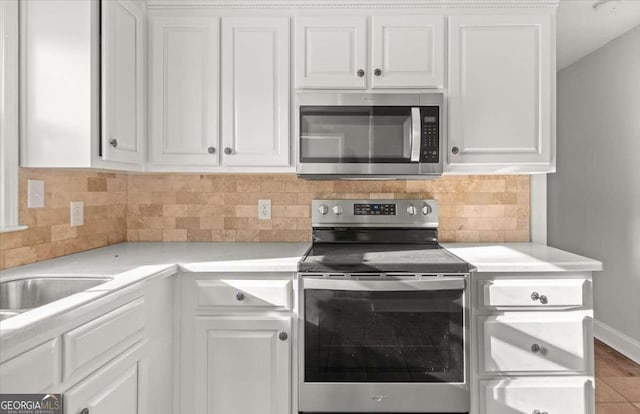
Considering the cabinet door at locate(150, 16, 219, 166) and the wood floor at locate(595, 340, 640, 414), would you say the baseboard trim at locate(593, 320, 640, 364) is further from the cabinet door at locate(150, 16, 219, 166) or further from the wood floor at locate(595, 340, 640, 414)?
the cabinet door at locate(150, 16, 219, 166)

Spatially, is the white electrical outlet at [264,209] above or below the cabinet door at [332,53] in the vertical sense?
below

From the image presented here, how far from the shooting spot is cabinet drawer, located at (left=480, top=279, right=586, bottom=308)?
1.80m

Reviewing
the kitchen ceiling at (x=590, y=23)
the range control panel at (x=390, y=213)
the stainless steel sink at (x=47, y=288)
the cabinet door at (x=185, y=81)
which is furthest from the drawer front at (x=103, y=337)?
the kitchen ceiling at (x=590, y=23)

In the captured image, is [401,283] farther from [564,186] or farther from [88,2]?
[564,186]

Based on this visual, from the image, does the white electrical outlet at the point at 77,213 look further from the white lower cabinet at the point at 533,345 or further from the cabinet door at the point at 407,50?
the white lower cabinet at the point at 533,345

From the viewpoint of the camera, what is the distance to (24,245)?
1.75 meters

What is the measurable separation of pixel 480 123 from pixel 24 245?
206cm

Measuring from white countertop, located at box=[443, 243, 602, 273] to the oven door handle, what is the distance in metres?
0.13

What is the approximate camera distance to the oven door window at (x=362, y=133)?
2057 millimetres

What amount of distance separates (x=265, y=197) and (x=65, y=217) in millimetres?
978

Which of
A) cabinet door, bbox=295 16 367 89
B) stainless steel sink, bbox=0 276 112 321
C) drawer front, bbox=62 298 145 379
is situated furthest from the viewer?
cabinet door, bbox=295 16 367 89

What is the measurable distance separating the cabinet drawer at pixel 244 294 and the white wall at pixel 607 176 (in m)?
2.88

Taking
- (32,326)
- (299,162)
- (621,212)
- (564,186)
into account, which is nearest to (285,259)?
(299,162)

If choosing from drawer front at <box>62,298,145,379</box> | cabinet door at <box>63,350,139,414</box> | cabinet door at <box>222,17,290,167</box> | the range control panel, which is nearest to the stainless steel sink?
drawer front at <box>62,298,145,379</box>
